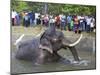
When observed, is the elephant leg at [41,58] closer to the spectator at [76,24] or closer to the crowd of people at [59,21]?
the crowd of people at [59,21]

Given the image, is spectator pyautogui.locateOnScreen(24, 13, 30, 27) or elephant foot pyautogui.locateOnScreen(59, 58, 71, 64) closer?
spectator pyautogui.locateOnScreen(24, 13, 30, 27)

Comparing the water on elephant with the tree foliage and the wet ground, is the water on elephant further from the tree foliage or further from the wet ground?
the tree foliage

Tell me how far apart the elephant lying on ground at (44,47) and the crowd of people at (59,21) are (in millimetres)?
107

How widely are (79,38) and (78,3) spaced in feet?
1.59

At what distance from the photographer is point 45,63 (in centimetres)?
276

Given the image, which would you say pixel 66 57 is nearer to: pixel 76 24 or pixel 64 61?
pixel 64 61

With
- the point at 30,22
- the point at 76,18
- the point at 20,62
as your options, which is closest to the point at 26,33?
the point at 30,22

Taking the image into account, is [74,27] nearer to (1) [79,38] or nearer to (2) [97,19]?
(1) [79,38]

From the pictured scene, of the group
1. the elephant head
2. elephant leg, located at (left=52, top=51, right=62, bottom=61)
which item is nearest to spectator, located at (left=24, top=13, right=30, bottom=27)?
the elephant head

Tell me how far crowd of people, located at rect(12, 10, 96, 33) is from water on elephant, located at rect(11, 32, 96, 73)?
0.18 m

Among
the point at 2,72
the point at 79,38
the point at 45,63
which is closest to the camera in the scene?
the point at 2,72

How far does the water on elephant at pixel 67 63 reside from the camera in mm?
2621

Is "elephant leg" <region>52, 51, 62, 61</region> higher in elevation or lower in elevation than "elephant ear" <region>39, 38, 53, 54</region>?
lower

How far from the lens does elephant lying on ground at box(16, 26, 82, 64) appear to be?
8.78ft
